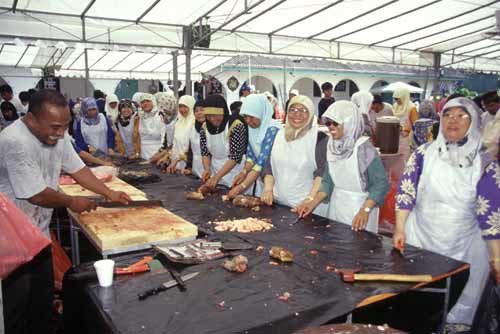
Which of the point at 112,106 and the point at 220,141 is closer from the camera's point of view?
the point at 220,141

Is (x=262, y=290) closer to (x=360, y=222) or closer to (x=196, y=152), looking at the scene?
(x=360, y=222)

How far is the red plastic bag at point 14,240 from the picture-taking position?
53.7 inches

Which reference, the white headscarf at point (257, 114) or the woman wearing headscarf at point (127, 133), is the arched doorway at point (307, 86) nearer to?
the woman wearing headscarf at point (127, 133)

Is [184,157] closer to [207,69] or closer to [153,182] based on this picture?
[153,182]

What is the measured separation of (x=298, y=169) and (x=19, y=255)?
2.33 metres

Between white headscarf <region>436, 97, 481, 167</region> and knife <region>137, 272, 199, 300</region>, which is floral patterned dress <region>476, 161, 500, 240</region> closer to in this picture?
white headscarf <region>436, 97, 481, 167</region>

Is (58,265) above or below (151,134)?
below

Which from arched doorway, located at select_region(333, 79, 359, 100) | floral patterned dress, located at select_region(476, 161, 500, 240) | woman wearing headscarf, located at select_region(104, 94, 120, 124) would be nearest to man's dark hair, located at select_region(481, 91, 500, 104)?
floral patterned dress, located at select_region(476, 161, 500, 240)

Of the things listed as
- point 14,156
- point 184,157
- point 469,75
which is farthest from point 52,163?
point 469,75

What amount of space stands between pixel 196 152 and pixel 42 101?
9.45 feet

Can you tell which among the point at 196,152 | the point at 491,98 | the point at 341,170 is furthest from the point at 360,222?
the point at 491,98

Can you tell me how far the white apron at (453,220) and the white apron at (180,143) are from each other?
3448 millimetres

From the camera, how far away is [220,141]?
4.47 m

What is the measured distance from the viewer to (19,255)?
142 centimetres
